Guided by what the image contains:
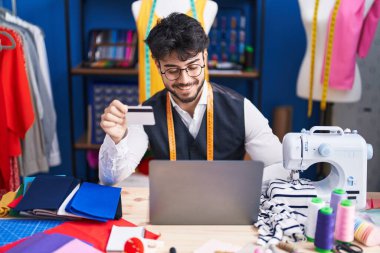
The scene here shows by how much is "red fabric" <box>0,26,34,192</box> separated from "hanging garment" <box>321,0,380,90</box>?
5.79 feet

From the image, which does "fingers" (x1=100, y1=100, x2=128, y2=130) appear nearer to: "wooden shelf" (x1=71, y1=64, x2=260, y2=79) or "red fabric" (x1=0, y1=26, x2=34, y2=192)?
"red fabric" (x1=0, y1=26, x2=34, y2=192)

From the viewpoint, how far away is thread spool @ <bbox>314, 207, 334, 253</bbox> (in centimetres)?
123

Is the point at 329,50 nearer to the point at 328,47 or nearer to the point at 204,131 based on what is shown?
the point at 328,47

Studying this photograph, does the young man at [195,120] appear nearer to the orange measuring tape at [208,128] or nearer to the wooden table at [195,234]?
the orange measuring tape at [208,128]

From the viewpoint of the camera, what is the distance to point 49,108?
2.94 metres

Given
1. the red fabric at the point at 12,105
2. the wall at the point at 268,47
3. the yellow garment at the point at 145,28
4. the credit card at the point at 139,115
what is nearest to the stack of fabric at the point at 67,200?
the credit card at the point at 139,115

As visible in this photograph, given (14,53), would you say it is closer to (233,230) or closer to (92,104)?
(92,104)

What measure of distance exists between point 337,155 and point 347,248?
0.30 metres

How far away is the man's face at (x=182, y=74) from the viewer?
69.3 inches

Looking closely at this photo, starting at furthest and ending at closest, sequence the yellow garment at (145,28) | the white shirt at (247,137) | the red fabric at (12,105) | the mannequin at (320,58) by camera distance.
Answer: the mannequin at (320,58) < the red fabric at (12,105) < the yellow garment at (145,28) < the white shirt at (247,137)

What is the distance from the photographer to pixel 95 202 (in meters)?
1.50

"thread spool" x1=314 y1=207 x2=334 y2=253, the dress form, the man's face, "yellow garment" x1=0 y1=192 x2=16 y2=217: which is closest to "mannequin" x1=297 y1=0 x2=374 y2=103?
the dress form

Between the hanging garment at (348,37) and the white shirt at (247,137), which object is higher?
the hanging garment at (348,37)

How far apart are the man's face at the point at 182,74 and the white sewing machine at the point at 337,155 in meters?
0.48
